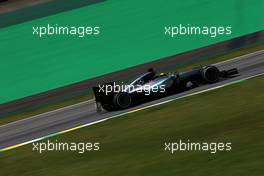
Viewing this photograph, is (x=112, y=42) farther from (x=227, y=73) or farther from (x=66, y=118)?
(x=227, y=73)

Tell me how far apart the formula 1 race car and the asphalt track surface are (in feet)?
0.72

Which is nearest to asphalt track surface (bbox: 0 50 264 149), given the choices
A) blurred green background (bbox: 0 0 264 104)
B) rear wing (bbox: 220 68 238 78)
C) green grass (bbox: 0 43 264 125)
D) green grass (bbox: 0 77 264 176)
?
rear wing (bbox: 220 68 238 78)

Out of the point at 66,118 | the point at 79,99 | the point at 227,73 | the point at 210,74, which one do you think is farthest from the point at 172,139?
the point at 79,99

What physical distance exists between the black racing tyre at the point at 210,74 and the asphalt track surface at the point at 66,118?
179 mm

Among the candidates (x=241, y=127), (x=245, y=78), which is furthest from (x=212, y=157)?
(x=245, y=78)

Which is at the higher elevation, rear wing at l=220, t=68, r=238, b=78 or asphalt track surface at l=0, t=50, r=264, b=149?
rear wing at l=220, t=68, r=238, b=78

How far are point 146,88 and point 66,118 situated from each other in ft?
9.93

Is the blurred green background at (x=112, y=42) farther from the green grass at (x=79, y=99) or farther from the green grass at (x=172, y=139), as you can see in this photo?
the green grass at (x=172, y=139)

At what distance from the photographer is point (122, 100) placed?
1911cm

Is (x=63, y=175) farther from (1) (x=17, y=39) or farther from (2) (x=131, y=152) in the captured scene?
(1) (x=17, y=39)

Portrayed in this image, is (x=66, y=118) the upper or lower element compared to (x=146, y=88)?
lower

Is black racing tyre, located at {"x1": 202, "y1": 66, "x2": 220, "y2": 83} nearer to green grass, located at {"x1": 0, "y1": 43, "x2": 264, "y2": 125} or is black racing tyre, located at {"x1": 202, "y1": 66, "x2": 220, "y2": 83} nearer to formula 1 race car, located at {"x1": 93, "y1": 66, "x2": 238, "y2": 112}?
formula 1 race car, located at {"x1": 93, "y1": 66, "x2": 238, "y2": 112}

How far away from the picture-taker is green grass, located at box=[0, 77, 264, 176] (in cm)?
1126

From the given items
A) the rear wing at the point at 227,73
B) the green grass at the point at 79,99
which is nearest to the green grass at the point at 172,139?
the rear wing at the point at 227,73
